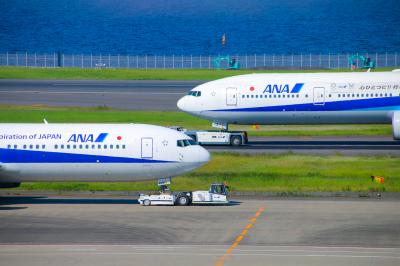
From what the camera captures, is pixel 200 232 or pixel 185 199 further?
pixel 185 199

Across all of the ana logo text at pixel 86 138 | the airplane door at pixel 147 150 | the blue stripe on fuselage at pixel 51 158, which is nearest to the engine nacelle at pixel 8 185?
the blue stripe on fuselage at pixel 51 158

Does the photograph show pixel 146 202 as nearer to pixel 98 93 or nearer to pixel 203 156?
pixel 203 156

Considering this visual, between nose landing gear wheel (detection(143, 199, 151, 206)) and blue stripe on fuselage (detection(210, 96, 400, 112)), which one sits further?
blue stripe on fuselage (detection(210, 96, 400, 112))

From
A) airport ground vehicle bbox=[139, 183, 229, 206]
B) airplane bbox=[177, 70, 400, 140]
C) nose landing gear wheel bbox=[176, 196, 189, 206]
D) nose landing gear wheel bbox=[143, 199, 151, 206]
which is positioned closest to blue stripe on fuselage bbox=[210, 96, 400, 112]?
airplane bbox=[177, 70, 400, 140]

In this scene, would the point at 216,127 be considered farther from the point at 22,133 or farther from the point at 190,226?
the point at 190,226

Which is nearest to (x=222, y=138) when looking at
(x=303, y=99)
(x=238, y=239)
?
(x=303, y=99)

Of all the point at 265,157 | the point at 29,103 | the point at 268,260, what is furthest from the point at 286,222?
the point at 29,103

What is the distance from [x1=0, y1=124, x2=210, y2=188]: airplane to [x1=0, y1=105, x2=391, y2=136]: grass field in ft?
108

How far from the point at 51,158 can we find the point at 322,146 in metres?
29.4

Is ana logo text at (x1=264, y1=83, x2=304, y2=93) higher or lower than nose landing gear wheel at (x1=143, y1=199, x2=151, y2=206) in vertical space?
higher

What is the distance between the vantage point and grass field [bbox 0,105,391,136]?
86188mm

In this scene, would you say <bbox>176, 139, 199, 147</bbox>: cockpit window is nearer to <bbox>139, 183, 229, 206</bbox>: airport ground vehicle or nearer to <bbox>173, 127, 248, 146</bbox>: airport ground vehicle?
<bbox>139, 183, 229, 206</bbox>: airport ground vehicle

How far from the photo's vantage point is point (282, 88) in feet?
260

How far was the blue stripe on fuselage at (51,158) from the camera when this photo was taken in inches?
2089
